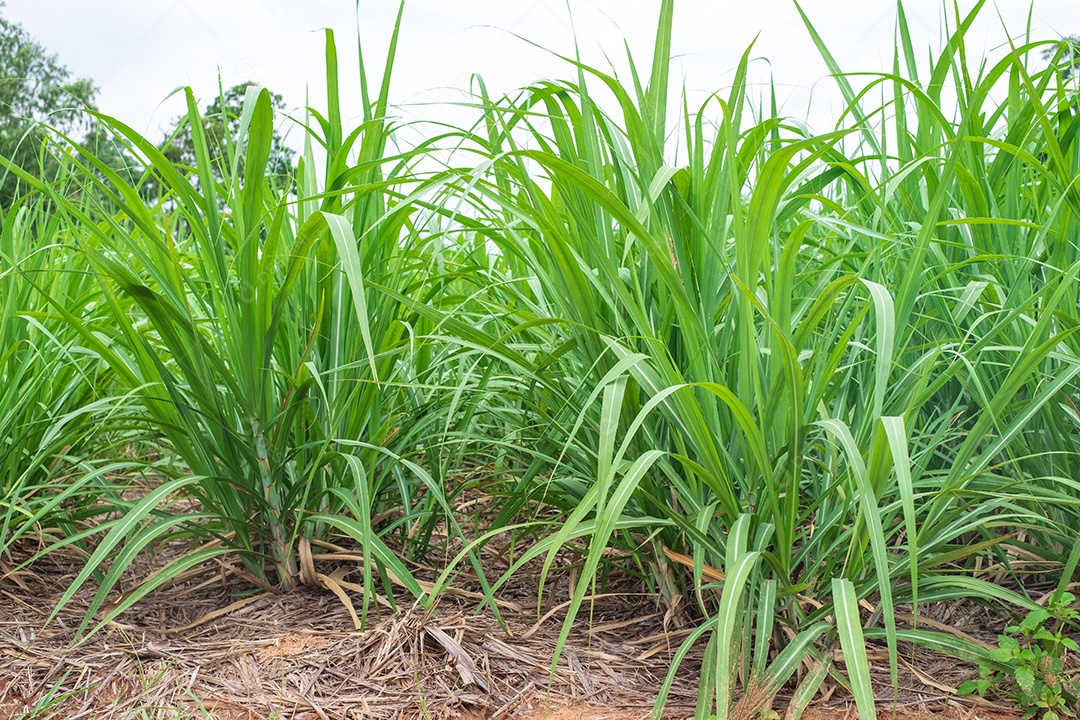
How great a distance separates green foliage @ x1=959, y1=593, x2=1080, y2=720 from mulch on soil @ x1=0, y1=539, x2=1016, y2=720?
3 cm

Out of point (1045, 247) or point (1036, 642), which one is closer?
point (1036, 642)

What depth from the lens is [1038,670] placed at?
1.02 m

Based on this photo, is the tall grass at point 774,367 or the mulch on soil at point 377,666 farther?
the mulch on soil at point 377,666

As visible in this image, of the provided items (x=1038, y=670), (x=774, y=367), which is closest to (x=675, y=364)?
(x=774, y=367)

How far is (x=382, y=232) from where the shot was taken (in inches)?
52.4

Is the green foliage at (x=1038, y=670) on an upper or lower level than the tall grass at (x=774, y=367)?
lower

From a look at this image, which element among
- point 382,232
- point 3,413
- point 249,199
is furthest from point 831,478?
point 3,413

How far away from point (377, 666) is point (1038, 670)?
81 cm

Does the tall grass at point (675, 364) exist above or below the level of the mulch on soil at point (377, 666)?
above

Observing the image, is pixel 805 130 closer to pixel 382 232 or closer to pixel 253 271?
pixel 382 232

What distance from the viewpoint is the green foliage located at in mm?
1001

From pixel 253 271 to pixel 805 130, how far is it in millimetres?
904

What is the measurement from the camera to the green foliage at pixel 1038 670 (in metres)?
1.00

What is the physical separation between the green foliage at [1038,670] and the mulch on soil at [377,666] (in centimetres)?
3
